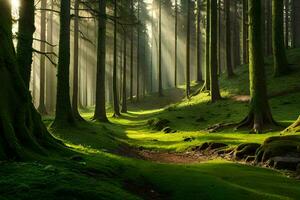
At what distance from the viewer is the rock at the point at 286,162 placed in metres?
13.2

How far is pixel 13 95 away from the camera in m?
10.2

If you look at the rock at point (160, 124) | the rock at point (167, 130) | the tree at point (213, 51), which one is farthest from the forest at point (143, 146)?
the tree at point (213, 51)

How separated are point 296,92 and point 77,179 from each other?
77.8 ft

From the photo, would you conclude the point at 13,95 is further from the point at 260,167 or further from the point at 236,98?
the point at 236,98

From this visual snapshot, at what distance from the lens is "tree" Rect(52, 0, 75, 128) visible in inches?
757

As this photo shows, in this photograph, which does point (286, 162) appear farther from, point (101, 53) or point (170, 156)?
point (101, 53)

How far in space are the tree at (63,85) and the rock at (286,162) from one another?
9.69m

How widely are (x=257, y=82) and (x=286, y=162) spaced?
8103 millimetres

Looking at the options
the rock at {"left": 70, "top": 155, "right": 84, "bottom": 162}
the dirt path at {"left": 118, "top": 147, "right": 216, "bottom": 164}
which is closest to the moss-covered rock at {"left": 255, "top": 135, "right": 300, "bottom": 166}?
the dirt path at {"left": 118, "top": 147, "right": 216, "bottom": 164}

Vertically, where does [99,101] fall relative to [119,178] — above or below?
above

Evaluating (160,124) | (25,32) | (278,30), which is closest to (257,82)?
(160,124)

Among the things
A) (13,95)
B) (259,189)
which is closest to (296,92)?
(259,189)

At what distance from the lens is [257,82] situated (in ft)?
68.6

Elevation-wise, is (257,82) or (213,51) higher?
(213,51)
